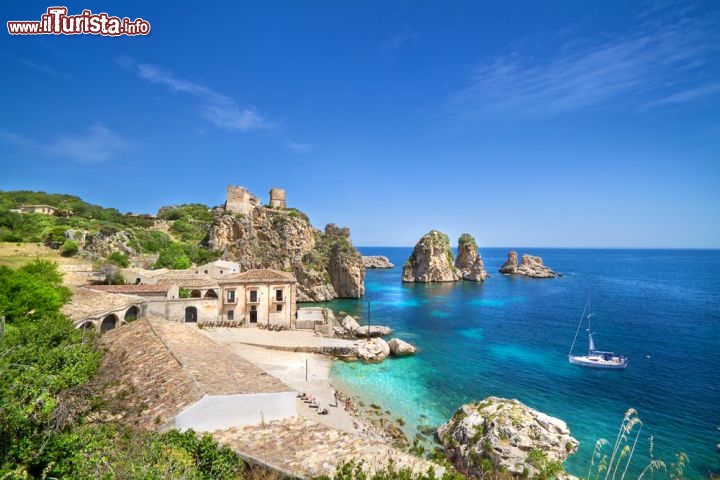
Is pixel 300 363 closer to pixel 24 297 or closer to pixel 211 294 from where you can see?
pixel 211 294

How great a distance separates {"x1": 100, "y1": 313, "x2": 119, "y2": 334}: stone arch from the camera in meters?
23.2

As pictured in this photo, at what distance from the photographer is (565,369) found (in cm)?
2834

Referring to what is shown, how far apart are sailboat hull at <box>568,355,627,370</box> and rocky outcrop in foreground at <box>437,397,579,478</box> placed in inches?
612

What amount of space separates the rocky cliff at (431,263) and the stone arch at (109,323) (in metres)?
71.5

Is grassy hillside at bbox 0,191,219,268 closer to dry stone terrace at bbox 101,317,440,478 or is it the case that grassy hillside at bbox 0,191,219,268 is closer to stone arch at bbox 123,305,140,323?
stone arch at bbox 123,305,140,323

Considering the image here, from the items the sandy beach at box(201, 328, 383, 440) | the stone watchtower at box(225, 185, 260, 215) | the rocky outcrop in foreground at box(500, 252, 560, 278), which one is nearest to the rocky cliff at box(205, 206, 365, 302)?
the stone watchtower at box(225, 185, 260, 215)

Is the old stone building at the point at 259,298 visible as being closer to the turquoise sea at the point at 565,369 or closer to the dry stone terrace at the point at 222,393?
the turquoise sea at the point at 565,369

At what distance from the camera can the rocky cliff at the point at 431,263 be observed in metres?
88.4

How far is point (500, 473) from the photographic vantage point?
1316cm

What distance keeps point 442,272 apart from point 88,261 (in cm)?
7374

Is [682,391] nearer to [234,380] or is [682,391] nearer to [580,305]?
[234,380]
